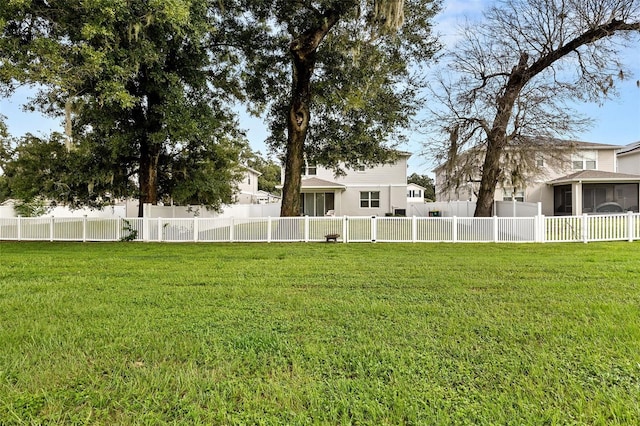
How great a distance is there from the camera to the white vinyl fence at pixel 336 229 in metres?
11.7

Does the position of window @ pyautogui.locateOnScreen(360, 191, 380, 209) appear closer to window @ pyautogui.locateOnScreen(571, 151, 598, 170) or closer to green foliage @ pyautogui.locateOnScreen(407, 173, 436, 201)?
window @ pyautogui.locateOnScreen(571, 151, 598, 170)

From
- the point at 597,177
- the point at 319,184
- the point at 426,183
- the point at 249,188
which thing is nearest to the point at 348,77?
the point at 319,184

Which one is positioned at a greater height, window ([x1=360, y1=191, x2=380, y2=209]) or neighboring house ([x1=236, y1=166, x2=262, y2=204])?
neighboring house ([x1=236, y1=166, x2=262, y2=204])

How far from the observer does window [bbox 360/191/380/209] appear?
2392 centimetres

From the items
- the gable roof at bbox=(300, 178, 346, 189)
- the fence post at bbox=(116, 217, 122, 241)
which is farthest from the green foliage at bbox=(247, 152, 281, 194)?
the fence post at bbox=(116, 217, 122, 241)

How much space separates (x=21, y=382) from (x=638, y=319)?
556cm

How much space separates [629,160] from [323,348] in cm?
3102

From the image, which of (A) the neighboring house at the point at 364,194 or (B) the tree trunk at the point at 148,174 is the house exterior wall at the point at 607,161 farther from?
(B) the tree trunk at the point at 148,174

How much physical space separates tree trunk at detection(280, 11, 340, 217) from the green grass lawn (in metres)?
7.90

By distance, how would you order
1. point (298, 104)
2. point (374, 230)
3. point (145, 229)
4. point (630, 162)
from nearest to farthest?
point (374, 230)
point (145, 229)
point (298, 104)
point (630, 162)

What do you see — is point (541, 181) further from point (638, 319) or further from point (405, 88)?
point (638, 319)

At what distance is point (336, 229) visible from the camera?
41.4 ft

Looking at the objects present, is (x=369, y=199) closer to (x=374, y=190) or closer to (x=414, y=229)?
(x=374, y=190)

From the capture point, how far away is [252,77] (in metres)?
14.5
